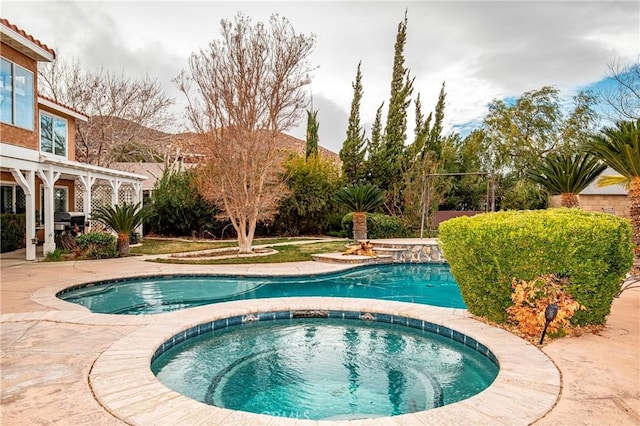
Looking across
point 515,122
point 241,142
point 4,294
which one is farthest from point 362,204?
point 515,122

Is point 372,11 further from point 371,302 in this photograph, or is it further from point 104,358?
point 104,358

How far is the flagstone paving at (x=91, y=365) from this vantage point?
329cm

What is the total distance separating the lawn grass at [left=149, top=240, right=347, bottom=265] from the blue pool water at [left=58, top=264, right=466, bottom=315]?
70.5 inches

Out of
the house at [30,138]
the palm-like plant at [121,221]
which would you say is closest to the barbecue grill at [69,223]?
the house at [30,138]

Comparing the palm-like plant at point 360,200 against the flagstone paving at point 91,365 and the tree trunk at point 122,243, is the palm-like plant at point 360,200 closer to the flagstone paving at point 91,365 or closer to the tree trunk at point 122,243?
the tree trunk at point 122,243

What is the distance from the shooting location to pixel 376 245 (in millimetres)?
15312

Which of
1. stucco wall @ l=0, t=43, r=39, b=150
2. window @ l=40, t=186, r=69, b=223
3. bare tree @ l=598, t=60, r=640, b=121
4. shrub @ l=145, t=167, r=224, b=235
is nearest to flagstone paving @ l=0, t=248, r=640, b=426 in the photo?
stucco wall @ l=0, t=43, r=39, b=150

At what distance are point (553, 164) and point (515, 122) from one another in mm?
18092

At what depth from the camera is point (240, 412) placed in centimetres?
340

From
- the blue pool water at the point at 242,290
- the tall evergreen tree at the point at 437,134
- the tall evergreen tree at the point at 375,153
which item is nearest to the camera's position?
the blue pool water at the point at 242,290

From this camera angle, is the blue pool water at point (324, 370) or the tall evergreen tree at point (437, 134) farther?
the tall evergreen tree at point (437, 134)

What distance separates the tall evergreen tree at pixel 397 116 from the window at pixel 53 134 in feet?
47.4

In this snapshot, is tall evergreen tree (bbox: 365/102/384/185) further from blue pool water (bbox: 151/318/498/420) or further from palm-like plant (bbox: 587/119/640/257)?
blue pool water (bbox: 151/318/498/420)

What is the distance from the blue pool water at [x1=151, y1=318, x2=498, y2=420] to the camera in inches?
169
